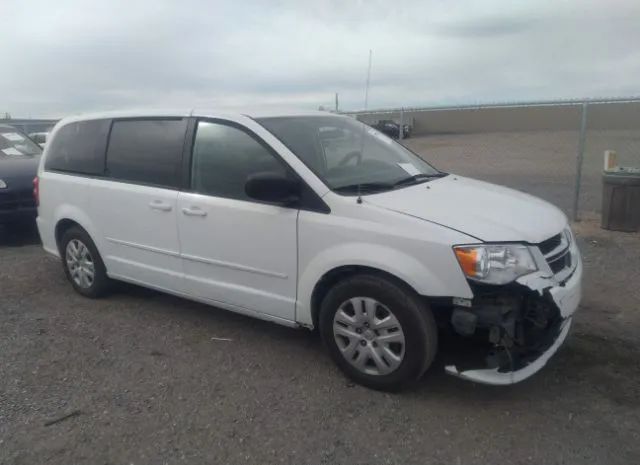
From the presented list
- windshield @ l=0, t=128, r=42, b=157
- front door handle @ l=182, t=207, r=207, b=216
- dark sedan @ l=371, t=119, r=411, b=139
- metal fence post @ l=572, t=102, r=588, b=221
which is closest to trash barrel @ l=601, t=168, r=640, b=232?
metal fence post @ l=572, t=102, r=588, b=221

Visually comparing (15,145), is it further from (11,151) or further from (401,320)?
(401,320)

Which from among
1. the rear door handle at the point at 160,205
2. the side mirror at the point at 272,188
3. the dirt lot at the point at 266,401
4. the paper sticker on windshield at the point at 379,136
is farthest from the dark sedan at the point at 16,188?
the side mirror at the point at 272,188

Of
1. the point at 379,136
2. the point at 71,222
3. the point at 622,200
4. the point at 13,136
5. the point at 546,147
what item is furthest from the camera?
the point at 546,147

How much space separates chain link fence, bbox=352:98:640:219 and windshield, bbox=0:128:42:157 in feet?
17.8

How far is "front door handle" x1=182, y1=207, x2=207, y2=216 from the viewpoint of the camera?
3.91 meters

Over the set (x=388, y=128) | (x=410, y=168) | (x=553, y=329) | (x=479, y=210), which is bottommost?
(x=553, y=329)

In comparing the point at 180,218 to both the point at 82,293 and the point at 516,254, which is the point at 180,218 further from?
the point at 516,254

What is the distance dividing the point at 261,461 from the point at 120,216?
2.60 meters

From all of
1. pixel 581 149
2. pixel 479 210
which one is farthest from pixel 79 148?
pixel 581 149

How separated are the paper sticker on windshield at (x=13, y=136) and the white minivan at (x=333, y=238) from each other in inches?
183

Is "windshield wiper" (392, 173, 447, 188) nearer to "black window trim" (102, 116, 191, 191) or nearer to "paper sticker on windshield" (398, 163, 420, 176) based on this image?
"paper sticker on windshield" (398, 163, 420, 176)

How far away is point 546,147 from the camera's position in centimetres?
1580

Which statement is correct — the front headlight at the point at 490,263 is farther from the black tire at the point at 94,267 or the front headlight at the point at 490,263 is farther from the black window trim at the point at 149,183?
the black tire at the point at 94,267

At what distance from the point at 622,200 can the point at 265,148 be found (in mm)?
5160
